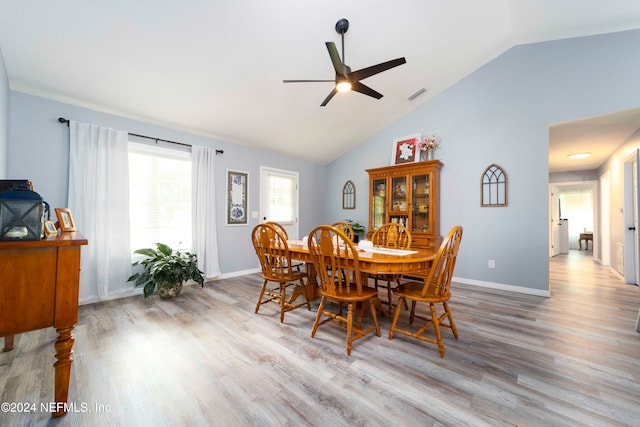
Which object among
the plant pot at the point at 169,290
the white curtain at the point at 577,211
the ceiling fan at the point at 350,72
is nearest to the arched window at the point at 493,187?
the ceiling fan at the point at 350,72

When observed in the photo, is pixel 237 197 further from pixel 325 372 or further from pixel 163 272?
pixel 325 372

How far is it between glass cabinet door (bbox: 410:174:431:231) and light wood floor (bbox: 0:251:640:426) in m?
1.69

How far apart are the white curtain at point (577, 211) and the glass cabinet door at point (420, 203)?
7.62 m

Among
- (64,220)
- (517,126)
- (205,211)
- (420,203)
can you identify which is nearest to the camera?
(64,220)

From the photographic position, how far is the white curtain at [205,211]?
3.79 meters

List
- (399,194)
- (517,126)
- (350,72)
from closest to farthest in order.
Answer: (350,72) < (517,126) < (399,194)

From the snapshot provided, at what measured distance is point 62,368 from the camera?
50.7 inches

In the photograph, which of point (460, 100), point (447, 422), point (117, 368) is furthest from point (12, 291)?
point (460, 100)

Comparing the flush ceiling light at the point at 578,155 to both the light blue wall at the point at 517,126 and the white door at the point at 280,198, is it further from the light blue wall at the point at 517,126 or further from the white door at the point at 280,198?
the white door at the point at 280,198

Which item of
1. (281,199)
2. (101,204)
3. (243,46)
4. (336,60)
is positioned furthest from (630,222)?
(101,204)

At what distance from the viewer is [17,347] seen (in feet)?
6.38

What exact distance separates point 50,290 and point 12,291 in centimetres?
12

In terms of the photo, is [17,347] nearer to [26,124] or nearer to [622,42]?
[26,124]

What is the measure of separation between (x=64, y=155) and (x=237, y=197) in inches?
83.4
